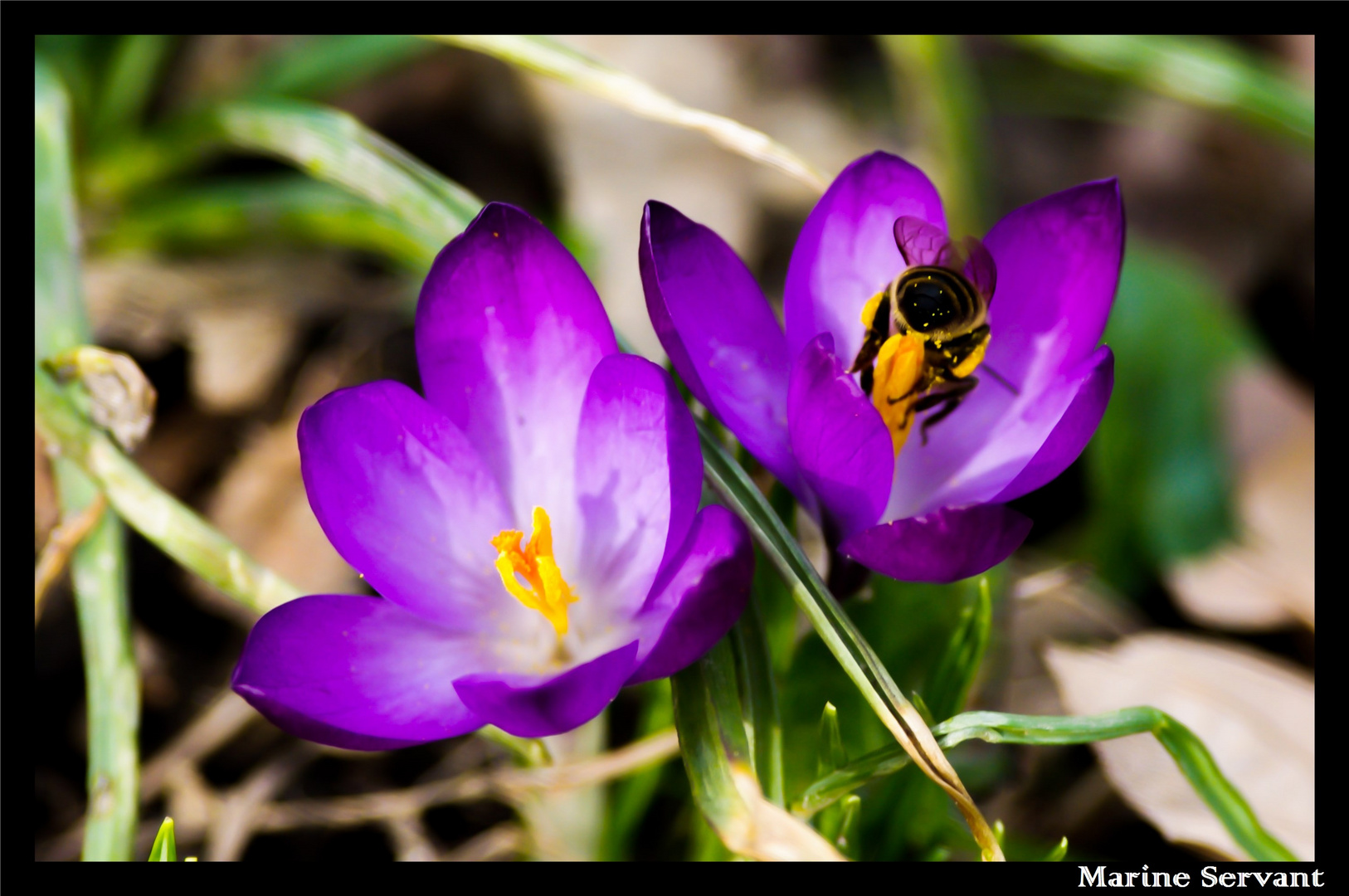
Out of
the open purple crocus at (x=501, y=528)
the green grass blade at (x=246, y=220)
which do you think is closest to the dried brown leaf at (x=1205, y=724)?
the open purple crocus at (x=501, y=528)

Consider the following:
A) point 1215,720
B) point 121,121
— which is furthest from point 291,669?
point 121,121

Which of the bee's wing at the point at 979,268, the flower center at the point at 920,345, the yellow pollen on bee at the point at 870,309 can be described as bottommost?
the flower center at the point at 920,345

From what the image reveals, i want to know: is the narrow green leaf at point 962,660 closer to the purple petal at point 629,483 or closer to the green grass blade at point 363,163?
the purple petal at point 629,483

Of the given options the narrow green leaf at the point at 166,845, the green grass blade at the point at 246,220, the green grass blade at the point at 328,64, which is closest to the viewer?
the narrow green leaf at the point at 166,845

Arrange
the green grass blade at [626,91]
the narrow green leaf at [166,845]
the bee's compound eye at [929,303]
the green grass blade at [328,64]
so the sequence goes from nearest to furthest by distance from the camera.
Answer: the narrow green leaf at [166,845]
the bee's compound eye at [929,303]
the green grass blade at [626,91]
the green grass blade at [328,64]

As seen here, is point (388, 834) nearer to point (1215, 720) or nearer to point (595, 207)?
point (1215, 720)

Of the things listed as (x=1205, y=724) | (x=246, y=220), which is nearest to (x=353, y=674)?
(x=1205, y=724)

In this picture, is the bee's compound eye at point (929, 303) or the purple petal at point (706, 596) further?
the bee's compound eye at point (929, 303)
